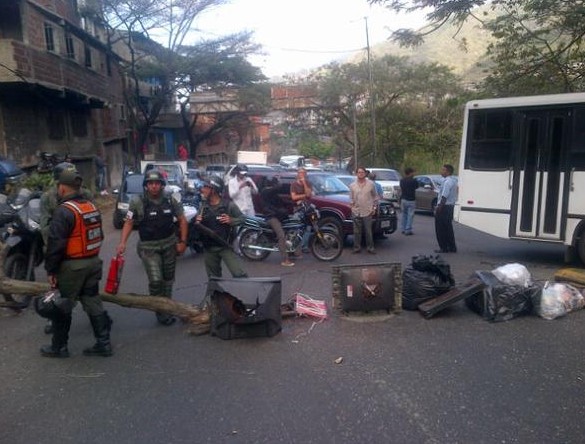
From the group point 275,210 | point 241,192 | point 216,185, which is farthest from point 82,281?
point 241,192

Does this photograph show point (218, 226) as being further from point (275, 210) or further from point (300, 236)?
point (300, 236)

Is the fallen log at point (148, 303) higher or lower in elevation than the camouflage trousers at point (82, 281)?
lower

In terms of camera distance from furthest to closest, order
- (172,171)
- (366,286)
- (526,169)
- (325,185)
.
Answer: (172,171) < (325,185) < (526,169) < (366,286)

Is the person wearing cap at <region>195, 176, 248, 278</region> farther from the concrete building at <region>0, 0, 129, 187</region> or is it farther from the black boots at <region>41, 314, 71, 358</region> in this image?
the concrete building at <region>0, 0, 129, 187</region>

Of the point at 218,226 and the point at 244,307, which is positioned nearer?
the point at 244,307

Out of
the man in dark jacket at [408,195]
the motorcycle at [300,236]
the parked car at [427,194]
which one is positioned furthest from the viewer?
the parked car at [427,194]

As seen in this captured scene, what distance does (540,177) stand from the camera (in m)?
8.62

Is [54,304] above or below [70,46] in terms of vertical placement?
below

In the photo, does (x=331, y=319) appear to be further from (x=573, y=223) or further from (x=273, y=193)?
(x=573, y=223)

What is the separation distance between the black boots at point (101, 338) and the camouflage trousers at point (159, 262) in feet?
2.79

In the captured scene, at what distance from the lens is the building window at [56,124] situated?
70.7ft

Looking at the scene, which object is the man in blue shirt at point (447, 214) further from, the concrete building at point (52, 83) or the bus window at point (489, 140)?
the concrete building at point (52, 83)

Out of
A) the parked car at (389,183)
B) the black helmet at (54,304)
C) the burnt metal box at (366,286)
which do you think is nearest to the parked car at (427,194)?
the parked car at (389,183)

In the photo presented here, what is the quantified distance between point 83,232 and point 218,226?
5.70 feet
